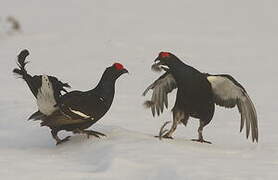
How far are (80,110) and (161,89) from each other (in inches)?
40.2

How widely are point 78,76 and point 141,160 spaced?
6.59 m

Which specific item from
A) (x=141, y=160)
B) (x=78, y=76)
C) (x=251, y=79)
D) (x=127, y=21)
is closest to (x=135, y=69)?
(x=78, y=76)

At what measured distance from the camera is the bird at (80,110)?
245 inches

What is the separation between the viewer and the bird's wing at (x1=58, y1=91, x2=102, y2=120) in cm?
624

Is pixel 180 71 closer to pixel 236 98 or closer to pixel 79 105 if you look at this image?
pixel 236 98

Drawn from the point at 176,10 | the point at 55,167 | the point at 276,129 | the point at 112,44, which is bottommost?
the point at 55,167

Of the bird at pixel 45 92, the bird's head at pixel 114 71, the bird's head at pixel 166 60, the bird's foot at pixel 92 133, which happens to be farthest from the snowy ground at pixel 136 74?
the bird's head at pixel 166 60

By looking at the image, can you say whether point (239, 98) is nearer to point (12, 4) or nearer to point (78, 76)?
point (78, 76)

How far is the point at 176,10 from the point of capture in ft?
58.5

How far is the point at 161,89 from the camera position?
22.9 ft

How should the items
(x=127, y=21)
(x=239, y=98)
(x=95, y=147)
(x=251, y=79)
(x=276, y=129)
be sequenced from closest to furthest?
(x=95, y=147)
(x=239, y=98)
(x=276, y=129)
(x=251, y=79)
(x=127, y=21)

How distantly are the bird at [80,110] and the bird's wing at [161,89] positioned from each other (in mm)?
423

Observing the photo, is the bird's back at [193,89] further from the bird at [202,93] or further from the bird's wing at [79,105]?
the bird's wing at [79,105]

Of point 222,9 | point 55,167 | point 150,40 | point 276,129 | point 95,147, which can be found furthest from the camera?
point 222,9
